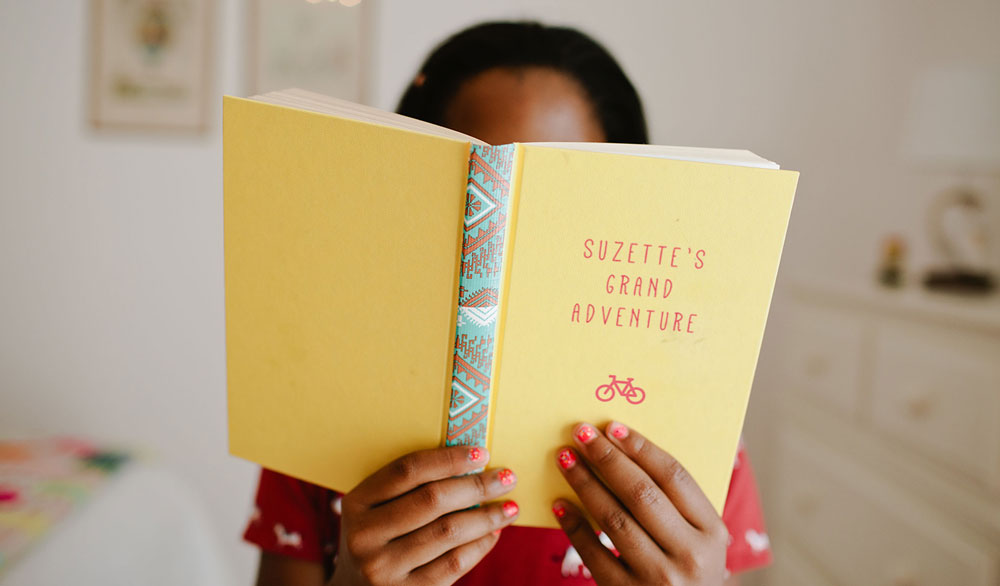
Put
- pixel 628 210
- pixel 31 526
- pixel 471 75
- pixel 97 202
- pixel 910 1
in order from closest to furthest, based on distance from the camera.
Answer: pixel 628 210
pixel 471 75
pixel 31 526
pixel 910 1
pixel 97 202

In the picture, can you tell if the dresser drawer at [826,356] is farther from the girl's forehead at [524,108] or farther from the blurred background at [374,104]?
the girl's forehead at [524,108]

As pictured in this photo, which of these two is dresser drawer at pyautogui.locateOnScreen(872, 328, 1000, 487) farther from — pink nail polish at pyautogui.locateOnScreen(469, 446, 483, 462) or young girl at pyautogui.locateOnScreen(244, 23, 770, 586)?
pink nail polish at pyautogui.locateOnScreen(469, 446, 483, 462)

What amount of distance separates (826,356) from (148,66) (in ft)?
6.55

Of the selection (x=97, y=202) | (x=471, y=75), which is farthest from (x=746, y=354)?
(x=97, y=202)

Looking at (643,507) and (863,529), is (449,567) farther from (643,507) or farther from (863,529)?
(863,529)

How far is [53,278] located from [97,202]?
0.90 ft

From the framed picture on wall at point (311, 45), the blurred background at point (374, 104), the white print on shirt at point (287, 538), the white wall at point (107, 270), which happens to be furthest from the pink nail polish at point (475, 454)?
the white wall at point (107, 270)

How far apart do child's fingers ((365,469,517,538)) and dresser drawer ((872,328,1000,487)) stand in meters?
0.92

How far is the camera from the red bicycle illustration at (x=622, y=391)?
→ 0.44m

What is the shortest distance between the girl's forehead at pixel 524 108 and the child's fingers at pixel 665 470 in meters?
0.30

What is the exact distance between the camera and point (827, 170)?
5.68 feet

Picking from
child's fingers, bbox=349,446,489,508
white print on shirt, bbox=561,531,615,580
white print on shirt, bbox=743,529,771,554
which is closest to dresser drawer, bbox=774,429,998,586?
white print on shirt, bbox=743,529,771,554

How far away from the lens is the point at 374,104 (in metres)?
1.74

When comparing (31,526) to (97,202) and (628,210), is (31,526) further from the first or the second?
(628,210)
